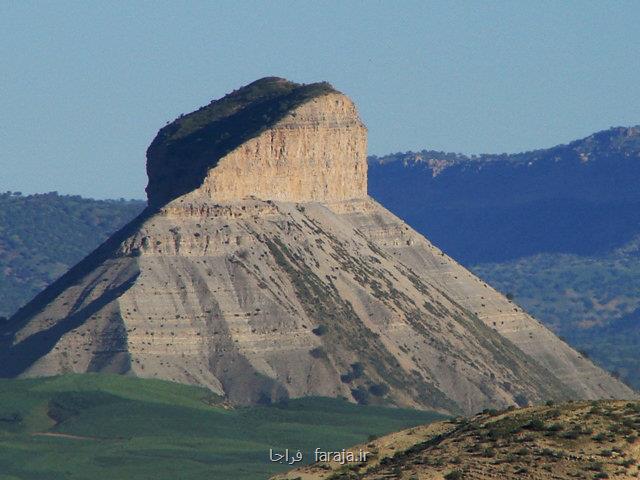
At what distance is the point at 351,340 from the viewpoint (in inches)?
6142

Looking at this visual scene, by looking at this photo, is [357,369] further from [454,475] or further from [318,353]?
[454,475]

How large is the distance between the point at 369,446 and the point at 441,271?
113928mm

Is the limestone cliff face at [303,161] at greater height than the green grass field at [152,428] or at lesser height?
Result: greater

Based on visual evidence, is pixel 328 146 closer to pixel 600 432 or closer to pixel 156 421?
pixel 156 421

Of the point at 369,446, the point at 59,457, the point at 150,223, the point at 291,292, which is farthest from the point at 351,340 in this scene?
the point at 369,446

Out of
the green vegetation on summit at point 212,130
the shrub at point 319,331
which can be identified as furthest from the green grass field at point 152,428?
the green vegetation on summit at point 212,130

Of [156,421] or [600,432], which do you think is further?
[156,421]

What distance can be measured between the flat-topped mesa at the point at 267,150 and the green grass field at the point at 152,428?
Result: 822 inches

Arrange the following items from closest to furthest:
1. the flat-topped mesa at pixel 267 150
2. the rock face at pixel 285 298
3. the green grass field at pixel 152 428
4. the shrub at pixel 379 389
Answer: the green grass field at pixel 152 428 < the rock face at pixel 285 298 < the shrub at pixel 379 389 < the flat-topped mesa at pixel 267 150

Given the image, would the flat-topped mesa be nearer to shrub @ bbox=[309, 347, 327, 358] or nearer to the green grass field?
shrub @ bbox=[309, 347, 327, 358]

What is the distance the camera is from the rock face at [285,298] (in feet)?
492

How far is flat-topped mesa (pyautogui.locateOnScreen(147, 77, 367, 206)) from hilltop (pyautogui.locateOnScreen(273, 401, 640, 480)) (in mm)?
99951

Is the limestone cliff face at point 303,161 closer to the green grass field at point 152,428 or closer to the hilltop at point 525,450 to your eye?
the green grass field at point 152,428

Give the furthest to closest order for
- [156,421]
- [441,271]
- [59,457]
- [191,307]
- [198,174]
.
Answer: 1. [441,271]
2. [198,174]
3. [191,307]
4. [156,421]
5. [59,457]
